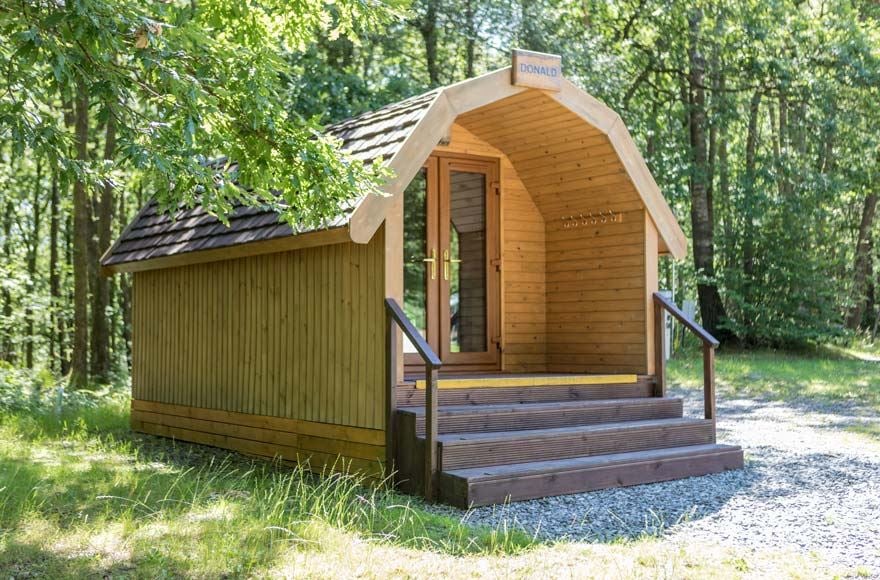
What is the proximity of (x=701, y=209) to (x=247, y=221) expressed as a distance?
13.5m

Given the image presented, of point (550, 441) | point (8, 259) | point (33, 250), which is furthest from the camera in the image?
point (33, 250)

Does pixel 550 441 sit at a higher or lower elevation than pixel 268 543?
higher

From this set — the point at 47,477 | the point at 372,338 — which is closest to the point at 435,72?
the point at 372,338

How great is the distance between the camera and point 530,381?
311 inches

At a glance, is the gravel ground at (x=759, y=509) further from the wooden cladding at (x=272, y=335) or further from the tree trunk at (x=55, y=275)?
the tree trunk at (x=55, y=275)

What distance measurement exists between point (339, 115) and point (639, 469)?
9.72 m

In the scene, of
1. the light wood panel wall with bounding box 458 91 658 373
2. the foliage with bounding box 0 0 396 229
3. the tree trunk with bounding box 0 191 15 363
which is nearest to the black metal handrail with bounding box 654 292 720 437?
the light wood panel wall with bounding box 458 91 658 373

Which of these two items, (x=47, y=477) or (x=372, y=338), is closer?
(x=47, y=477)

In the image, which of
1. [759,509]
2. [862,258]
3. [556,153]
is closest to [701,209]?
[862,258]

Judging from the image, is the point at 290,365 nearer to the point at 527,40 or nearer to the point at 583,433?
the point at 583,433

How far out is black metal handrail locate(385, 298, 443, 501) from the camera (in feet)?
21.1

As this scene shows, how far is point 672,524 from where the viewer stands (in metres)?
5.82

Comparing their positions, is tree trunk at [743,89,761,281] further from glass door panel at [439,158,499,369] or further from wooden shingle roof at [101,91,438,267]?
wooden shingle roof at [101,91,438,267]

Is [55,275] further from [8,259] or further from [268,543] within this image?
[268,543]
